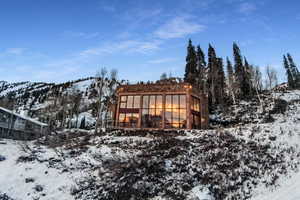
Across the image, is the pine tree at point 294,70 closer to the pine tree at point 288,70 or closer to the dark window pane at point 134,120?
the pine tree at point 288,70

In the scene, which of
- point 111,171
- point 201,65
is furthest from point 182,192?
point 201,65

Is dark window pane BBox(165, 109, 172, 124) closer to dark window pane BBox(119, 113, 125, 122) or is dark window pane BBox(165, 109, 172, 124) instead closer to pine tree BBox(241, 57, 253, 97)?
dark window pane BBox(119, 113, 125, 122)

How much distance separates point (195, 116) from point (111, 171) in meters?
19.6

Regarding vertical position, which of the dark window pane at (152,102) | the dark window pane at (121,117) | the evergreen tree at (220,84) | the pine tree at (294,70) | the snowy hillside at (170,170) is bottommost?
the snowy hillside at (170,170)

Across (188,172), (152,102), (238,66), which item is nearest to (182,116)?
(152,102)

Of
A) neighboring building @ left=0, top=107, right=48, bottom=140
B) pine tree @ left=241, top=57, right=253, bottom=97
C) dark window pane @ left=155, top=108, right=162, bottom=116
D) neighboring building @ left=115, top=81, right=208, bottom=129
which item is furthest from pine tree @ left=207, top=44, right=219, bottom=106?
neighboring building @ left=0, top=107, right=48, bottom=140

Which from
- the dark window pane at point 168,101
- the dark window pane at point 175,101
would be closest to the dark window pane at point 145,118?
the dark window pane at point 168,101

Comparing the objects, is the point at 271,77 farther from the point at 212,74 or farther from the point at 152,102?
the point at 152,102

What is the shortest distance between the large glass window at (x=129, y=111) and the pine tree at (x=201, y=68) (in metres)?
20.7

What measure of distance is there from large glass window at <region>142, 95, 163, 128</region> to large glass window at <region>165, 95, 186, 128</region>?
0.96 metres

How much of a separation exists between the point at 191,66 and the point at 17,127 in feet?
114

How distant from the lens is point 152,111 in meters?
31.3

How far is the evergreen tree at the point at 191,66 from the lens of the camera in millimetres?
47047

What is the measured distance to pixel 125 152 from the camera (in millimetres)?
18719
